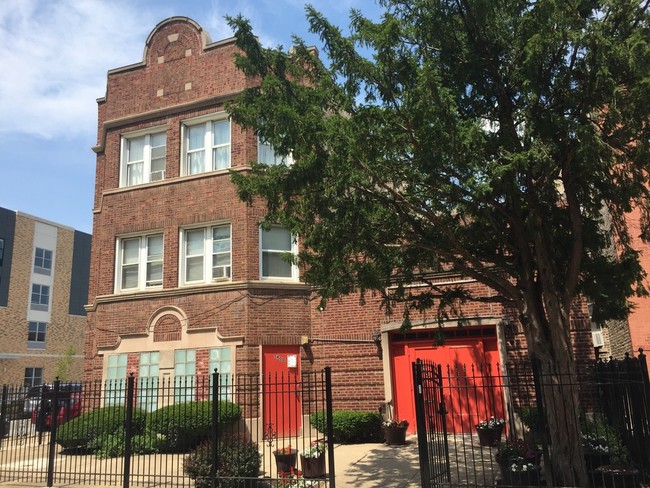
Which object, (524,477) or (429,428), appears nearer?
(524,477)

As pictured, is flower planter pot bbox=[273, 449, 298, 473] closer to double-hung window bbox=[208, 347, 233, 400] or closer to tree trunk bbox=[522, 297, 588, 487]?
tree trunk bbox=[522, 297, 588, 487]

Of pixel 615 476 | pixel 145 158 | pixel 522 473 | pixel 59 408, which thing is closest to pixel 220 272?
pixel 145 158

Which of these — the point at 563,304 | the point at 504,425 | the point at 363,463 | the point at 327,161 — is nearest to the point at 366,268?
the point at 327,161

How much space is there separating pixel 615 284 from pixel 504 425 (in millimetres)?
4732

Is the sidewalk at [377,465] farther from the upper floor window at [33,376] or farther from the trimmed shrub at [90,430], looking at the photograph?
the upper floor window at [33,376]

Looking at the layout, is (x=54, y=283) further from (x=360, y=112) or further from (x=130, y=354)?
(x=360, y=112)

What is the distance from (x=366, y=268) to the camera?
8.60m

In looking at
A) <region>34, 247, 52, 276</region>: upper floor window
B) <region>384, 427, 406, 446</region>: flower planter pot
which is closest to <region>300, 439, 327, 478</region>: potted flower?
<region>384, 427, 406, 446</region>: flower planter pot

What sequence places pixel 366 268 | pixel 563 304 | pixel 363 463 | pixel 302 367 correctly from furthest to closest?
pixel 302 367
pixel 363 463
pixel 366 268
pixel 563 304

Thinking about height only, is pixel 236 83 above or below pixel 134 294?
above

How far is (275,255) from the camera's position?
1549 centimetres

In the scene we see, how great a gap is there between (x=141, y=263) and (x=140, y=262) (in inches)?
1.9

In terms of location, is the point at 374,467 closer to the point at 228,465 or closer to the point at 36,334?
the point at 228,465

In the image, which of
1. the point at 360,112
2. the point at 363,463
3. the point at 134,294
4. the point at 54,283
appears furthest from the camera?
the point at 54,283
